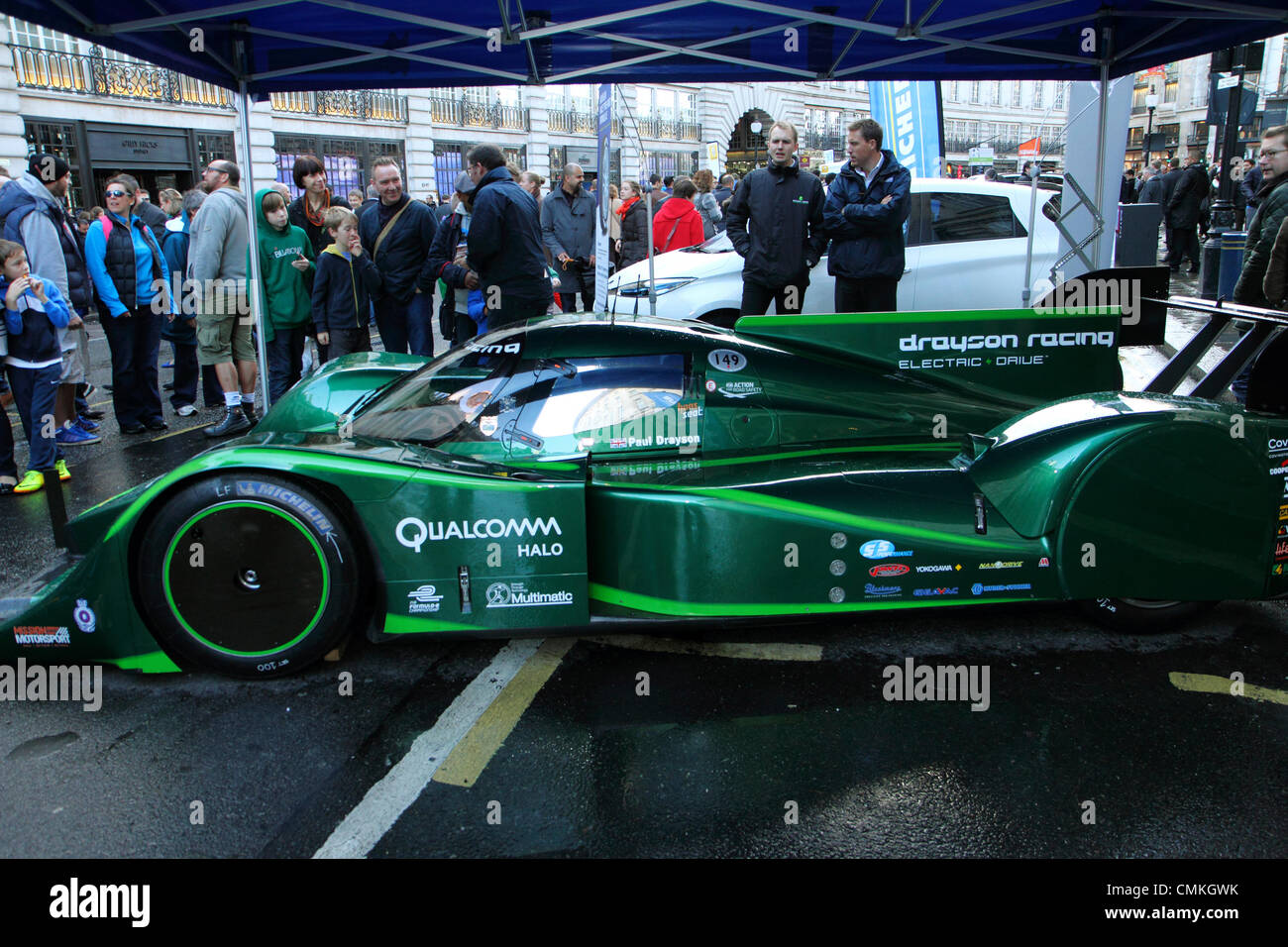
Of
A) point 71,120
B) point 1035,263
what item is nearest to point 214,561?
point 1035,263

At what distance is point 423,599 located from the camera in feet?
10.7

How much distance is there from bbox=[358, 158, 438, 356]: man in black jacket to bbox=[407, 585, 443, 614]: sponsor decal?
4.24 m

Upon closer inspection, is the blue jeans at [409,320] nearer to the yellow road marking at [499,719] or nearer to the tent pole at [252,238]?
the tent pole at [252,238]

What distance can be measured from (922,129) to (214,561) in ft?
37.9

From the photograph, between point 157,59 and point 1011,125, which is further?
point 1011,125

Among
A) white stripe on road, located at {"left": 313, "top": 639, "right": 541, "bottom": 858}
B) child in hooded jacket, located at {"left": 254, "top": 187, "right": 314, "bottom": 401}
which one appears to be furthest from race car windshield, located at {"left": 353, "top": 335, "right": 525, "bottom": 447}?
child in hooded jacket, located at {"left": 254, "top": 187, "right": 314, "bottom": 401}

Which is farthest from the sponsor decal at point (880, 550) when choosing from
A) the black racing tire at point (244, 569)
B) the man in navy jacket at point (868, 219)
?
the man in navy jacket at point (868, 219)

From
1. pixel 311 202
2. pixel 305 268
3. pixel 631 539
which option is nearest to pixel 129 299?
pixel 305 268

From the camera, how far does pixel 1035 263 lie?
8.16 m

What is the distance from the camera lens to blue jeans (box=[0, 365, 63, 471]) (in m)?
5.68

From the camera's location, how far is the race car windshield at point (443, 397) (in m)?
3.83

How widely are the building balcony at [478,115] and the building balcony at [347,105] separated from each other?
54.0 inches

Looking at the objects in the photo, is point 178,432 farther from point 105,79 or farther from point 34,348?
point 105,79
